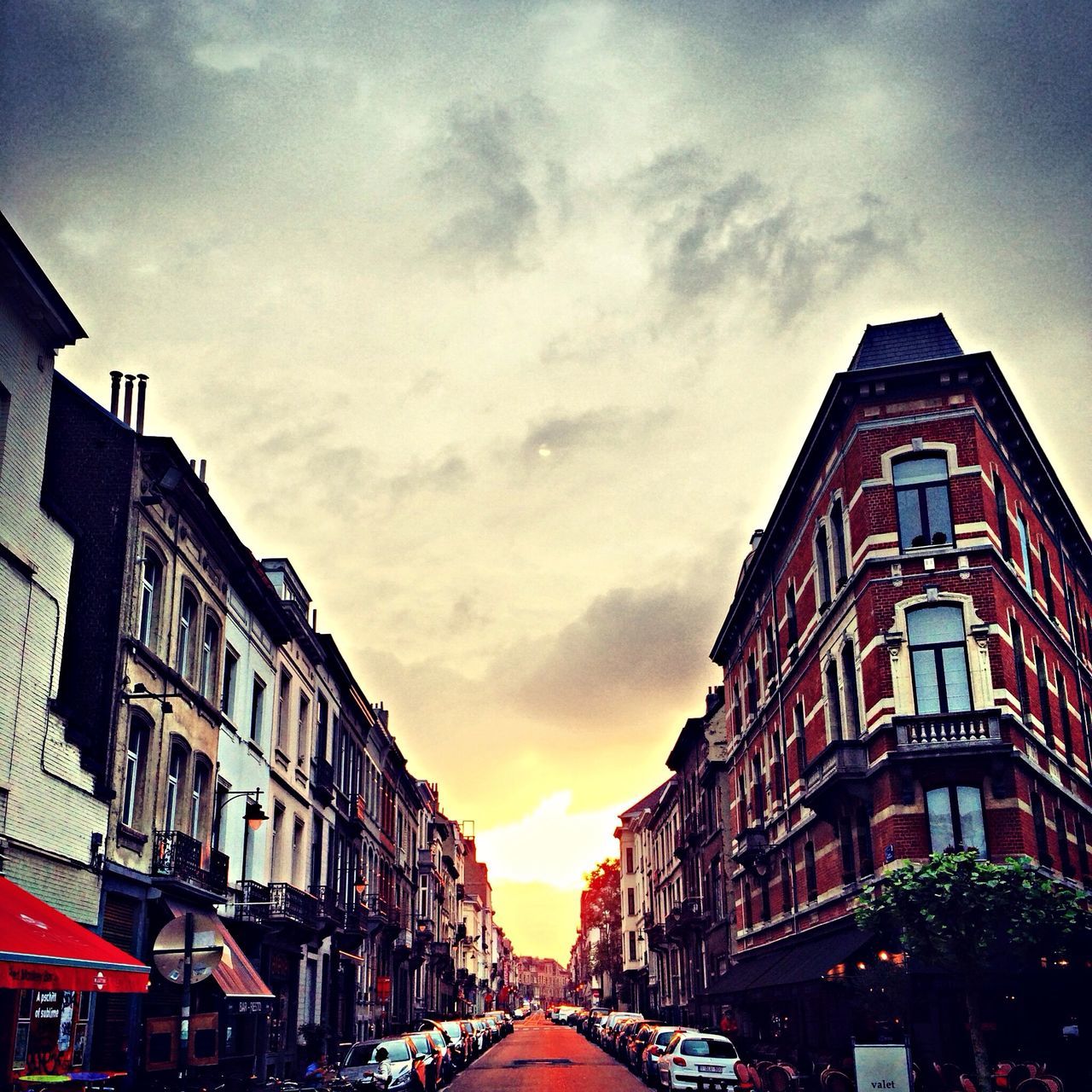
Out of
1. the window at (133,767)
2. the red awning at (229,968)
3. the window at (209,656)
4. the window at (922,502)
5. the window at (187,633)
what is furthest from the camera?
the window at (922,502)

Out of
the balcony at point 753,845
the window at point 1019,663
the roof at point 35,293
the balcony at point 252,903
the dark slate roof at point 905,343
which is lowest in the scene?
the balcony at point 252,903

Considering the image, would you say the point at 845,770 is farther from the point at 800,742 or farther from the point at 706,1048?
the point at 800,742

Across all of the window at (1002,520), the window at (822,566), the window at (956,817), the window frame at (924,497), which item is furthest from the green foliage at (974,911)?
the window at (822,566)

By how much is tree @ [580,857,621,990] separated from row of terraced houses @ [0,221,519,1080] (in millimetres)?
76207

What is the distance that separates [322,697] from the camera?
128 ft

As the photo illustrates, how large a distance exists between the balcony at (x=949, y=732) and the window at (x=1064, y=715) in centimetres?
627

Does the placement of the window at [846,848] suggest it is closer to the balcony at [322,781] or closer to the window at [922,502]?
the window at [922,502]

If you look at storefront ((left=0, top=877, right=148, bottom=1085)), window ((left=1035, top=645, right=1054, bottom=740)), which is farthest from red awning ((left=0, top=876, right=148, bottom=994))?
window ((left=1035, top=645, right=1054, bottom=740))

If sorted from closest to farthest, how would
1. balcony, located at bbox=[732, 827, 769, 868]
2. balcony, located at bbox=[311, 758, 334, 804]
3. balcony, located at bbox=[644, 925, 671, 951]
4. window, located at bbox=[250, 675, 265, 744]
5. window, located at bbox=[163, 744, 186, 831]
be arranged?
1. window, located at bbox=[163, 744, 186, 831]
2. window, located at bbox=[250, 675, 265, 744]
3. balcony, located at bbox=[311, 758, 334, 804]
4. balcony, located at bbox=[732, 827, 769, 868]
5. balcony, located at bbox=[644, 925, 671, 951]

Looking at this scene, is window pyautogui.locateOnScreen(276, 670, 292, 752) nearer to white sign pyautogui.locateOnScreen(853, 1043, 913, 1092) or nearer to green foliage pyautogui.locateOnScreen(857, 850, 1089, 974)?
green foliage pyautogui.locateOnScreen(857, 850, 1089, 974)

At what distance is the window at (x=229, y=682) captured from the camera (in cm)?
2770

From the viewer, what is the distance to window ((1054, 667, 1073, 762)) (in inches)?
1214

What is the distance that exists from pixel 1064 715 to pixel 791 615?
338 inches

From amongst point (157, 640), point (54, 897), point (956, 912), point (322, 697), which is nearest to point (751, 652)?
point (322, 697)
